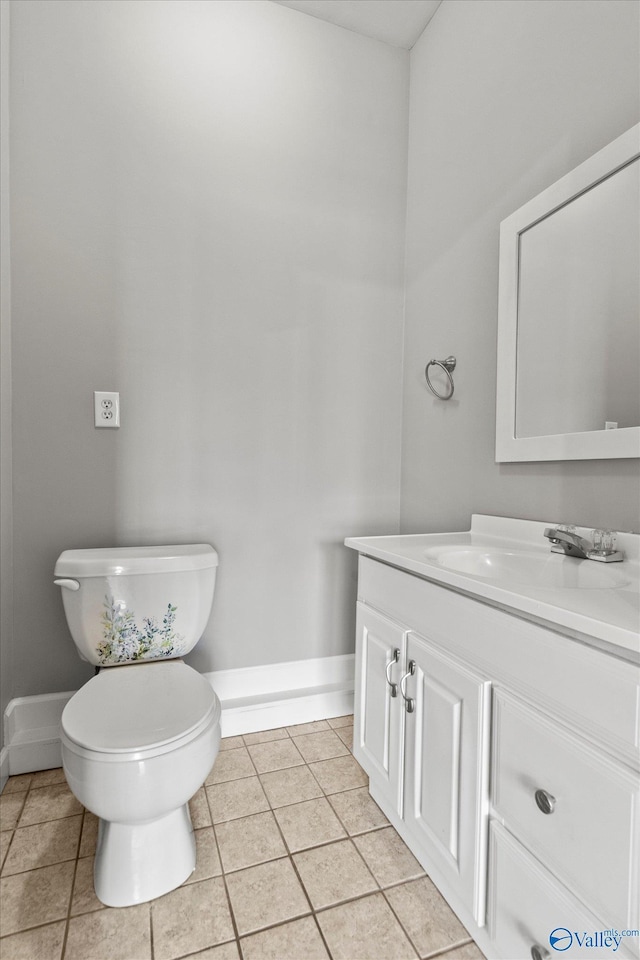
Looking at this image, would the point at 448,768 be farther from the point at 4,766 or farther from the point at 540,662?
the point at 4,766

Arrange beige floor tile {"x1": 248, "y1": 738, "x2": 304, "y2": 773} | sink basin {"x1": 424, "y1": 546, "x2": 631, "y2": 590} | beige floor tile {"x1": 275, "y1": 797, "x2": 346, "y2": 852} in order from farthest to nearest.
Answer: beige floor tile {"x1": 248, "y1": 738, "x2": 304, "y2": 773} < beige floor tile {"x1": 275, "y1": 797, "x2": 346, "y2": 852} < sink basin {"x1": 424, "y1": 546, "x2": 631, "y2": 590}

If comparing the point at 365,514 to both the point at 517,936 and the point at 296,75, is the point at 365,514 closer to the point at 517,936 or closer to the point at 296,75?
the point at 517,936

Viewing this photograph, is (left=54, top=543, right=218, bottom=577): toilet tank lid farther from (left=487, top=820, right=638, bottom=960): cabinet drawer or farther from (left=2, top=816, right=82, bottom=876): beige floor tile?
(left=487, top=820, right=638, bottom=960): cabinet drawer

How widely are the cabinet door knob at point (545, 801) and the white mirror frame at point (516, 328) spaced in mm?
698

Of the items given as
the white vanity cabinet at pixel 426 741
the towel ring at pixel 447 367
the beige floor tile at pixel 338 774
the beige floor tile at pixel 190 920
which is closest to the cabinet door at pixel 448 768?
the white vanity cabinet at pixel 426 741

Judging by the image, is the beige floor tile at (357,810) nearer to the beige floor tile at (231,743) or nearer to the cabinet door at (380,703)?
the cabinet door at (380,703)

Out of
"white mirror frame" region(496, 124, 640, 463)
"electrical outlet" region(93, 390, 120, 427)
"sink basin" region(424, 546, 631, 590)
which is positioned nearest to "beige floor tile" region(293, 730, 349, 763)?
"sink basin" region(424, 546, 631, 590)

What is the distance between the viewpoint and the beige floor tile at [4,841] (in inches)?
47.6

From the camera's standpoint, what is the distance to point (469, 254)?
164 centimetres

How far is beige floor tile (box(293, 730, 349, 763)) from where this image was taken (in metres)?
1.65

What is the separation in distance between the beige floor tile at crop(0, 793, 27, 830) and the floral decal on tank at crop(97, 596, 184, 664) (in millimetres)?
458

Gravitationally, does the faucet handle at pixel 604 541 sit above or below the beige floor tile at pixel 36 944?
above

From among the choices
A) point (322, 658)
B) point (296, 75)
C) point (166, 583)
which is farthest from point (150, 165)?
point (322, 658)

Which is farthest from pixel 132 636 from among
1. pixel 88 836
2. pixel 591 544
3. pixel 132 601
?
pixel 591 544
